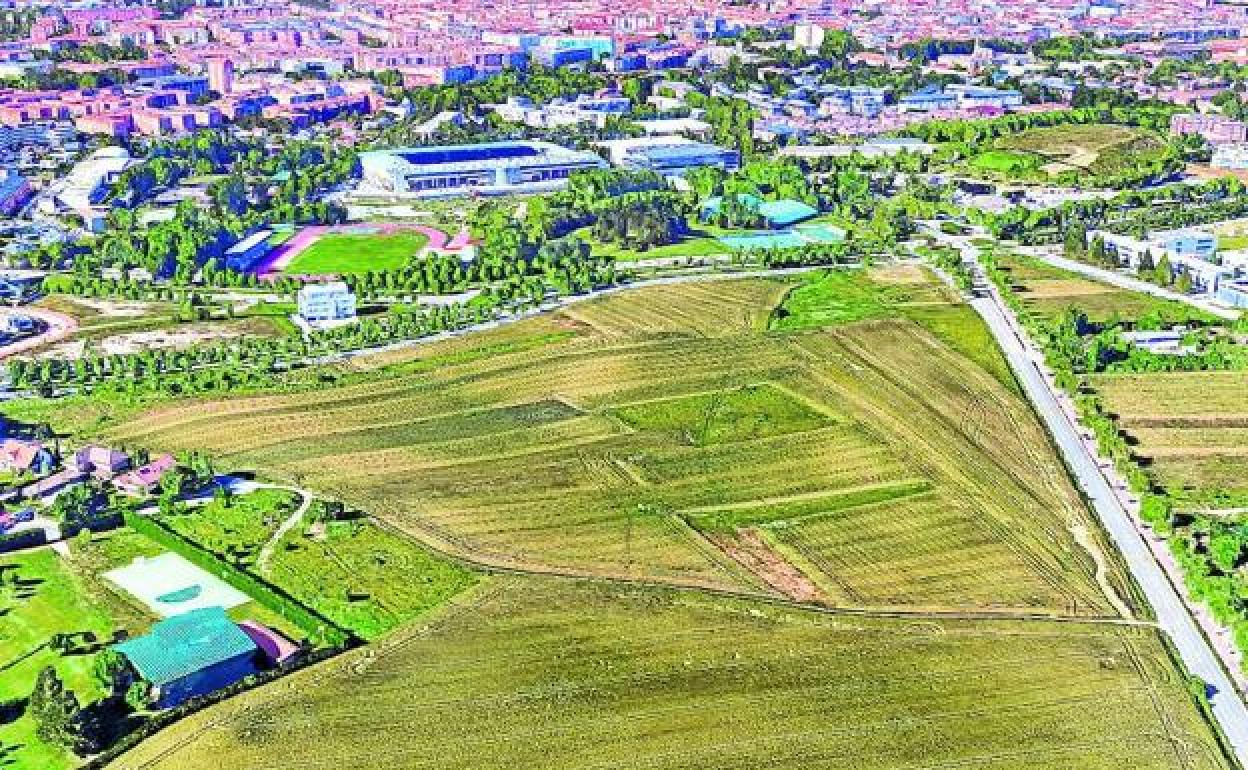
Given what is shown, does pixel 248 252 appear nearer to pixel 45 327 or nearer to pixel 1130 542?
pixel 45 327

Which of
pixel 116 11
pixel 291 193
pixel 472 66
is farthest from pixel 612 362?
pixel 116 11

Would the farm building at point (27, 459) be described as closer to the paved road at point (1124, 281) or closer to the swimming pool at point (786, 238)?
the swimming pool at point (786, 238)

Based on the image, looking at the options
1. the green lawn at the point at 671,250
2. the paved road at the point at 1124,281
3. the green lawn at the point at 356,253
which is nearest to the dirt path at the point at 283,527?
the green lawn at the point at 356,253

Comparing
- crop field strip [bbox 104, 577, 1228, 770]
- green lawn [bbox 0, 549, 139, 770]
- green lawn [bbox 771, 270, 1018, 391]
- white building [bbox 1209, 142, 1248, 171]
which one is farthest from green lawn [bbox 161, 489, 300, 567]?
white building [bbox 1209, 142, 1248, 171]

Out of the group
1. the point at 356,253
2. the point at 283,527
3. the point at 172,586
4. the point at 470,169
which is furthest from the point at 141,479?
the point at 470,169

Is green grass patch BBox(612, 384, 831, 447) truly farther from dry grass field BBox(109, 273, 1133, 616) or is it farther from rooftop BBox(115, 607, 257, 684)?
rooftop BBox(115, 607, 257, 684)

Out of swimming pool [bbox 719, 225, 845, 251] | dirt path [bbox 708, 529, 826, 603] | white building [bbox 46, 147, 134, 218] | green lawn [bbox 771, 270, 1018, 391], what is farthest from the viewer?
white building [bbox 46, 147, 134, 218]
